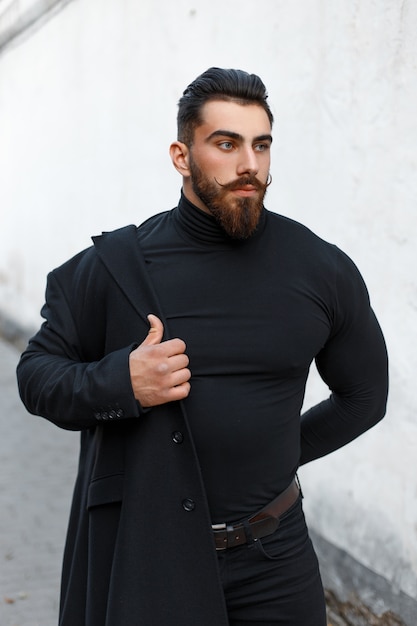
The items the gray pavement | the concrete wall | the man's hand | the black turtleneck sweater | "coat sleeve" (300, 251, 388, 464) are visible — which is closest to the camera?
the man's hand

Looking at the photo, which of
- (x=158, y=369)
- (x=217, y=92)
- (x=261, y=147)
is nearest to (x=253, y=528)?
(x=158, y=369)

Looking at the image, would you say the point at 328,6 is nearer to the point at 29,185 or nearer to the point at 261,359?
the point at 261,359

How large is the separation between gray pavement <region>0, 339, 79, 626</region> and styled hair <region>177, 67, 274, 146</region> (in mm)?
2739

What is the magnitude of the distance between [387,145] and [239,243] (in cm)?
166

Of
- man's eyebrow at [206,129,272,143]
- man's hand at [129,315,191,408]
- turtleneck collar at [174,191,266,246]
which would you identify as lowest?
man's hand at [129,315,191,408]

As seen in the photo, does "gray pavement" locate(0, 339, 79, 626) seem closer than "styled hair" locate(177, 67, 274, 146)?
No

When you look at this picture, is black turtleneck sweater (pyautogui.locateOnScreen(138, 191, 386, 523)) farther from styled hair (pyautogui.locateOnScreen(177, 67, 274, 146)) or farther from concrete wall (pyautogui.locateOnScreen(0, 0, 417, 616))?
concrete wall (pyautogui.locateOnScreen(0, 0, 417, 616))

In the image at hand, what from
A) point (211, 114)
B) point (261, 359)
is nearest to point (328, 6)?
point (211, 114)

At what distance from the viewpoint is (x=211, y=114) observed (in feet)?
7.31

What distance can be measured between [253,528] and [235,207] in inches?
29.5

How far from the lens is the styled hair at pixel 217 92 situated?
2225 millimetres

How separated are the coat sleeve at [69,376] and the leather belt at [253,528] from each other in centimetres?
36

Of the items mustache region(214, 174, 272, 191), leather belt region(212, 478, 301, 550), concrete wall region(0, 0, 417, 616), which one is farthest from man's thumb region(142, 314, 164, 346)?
concrete wall region(0, 0, 417, 616)

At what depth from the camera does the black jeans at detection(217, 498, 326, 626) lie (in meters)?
2.24
